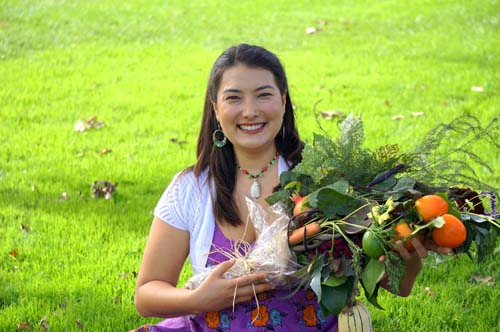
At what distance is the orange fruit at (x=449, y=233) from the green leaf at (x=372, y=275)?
191 millimetres

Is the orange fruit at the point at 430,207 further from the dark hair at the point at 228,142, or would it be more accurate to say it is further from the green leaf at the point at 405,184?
the dark hair at the point at 228,142

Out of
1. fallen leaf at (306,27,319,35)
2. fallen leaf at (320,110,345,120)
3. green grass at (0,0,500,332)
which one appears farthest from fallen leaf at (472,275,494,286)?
fallen leaf at (306,27,319,35)

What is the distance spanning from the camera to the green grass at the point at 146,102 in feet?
14.8

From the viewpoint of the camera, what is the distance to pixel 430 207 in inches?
101

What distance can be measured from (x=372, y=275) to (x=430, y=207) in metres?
0.28

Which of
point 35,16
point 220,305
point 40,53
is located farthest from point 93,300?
point 35,16

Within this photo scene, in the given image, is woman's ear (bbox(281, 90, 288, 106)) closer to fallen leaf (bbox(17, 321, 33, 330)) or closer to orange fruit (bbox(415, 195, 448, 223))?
orange fruit (bbox(415, 195, 448, 223))

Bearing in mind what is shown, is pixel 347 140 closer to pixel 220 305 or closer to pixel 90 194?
Result: pixel 220 305

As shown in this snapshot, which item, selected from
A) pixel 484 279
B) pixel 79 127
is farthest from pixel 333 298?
pixel 79 127

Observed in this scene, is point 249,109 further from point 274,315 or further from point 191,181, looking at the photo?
point 274,315

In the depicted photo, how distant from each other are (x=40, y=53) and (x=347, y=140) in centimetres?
758

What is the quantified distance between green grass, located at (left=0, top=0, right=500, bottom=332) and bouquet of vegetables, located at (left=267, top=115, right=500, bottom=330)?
4.66ft

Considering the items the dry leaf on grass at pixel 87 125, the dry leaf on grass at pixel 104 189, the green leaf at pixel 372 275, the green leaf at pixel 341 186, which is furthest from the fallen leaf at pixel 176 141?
the green leaf at pixel 372 275

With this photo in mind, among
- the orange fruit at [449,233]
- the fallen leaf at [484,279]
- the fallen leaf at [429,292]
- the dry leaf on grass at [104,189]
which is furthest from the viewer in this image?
the dry leaf on grass at [104,189]
